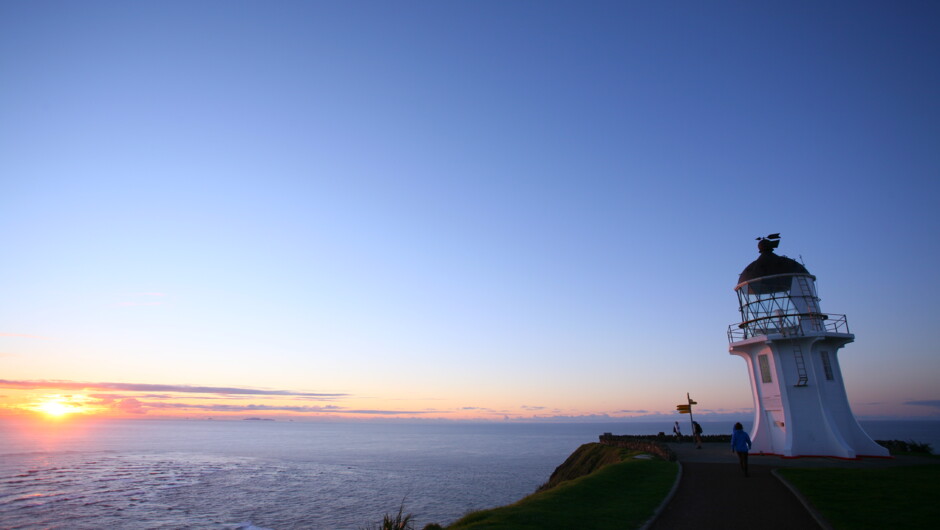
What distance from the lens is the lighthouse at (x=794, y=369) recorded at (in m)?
26.6

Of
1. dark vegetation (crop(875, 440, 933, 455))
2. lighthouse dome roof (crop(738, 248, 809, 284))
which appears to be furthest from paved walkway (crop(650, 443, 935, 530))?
lighthouse dome roof (crop(738, 248, 809, 284))

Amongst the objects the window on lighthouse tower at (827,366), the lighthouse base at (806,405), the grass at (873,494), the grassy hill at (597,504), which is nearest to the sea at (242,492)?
the grassy hill at (597,504)

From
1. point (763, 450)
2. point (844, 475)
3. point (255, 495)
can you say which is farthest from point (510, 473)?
point (844, 475)

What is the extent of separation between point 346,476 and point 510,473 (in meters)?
20.6

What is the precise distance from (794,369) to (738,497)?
1494 centimetres

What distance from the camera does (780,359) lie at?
91.6 ft

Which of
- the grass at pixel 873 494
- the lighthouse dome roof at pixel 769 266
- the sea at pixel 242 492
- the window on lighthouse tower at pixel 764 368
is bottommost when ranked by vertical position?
the sea at pixel 242 492

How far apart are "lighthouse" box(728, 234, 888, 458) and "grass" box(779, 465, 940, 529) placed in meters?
5.33

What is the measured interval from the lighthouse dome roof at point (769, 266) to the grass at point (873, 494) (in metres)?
12.0

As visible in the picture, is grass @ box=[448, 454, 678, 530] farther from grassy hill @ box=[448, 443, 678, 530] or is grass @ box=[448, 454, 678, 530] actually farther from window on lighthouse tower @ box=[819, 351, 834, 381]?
window on lighthouse tower @ box=[819, 351, 834, 381]

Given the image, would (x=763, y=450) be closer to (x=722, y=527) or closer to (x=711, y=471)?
(x=711, y=471)

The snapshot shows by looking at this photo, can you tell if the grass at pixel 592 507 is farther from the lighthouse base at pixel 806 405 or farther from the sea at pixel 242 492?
the sea at pixel 242 492

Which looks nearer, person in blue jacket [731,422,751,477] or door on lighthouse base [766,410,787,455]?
person in blue jacket [731,422,751,477]

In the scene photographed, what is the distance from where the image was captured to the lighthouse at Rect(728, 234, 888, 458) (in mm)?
26578
